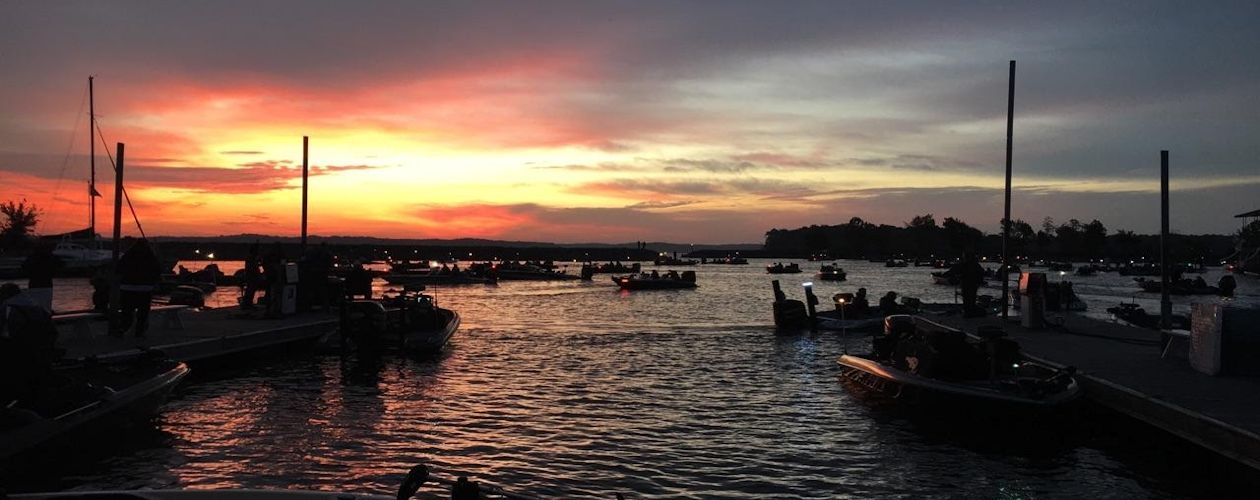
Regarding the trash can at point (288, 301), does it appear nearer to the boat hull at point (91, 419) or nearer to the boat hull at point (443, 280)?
the boat hull at point (91, 419)

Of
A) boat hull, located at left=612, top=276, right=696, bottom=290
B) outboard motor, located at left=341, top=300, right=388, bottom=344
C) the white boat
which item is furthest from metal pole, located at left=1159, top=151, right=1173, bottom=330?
→ the white boat

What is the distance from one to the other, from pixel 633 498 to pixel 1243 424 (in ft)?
26.3

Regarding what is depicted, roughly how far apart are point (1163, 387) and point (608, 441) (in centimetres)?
940

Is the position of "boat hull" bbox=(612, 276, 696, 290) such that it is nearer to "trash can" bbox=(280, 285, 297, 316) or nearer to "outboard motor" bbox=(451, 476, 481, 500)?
"trash can" bbox=(280, 285, 297, 316)

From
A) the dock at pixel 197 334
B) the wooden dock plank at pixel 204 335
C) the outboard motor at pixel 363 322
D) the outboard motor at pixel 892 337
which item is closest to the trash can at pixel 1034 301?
the outboard motor at pixel 892 337

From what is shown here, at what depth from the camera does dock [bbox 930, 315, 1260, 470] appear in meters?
11.3

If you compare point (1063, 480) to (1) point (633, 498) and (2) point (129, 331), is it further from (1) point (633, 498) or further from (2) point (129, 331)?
(2) point (129, 331)

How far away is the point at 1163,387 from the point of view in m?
14.4

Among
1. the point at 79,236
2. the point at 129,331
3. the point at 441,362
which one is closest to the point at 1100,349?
the point at 441,362

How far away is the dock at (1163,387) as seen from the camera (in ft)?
36.9

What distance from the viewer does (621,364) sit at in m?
26.0

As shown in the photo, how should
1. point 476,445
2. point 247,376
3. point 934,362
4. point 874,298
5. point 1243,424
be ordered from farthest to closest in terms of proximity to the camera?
point 874,298, point 247,376, point 934,362, point 476,445, point 1243,424

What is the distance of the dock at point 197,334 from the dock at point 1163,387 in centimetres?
1733

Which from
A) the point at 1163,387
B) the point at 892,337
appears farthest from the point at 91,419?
the point at 1163,387
